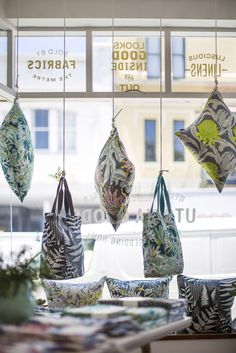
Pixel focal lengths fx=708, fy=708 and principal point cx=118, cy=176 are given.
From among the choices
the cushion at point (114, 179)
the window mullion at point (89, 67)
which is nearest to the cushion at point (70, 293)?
the cushion at point (114, 179)

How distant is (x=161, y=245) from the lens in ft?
13.3

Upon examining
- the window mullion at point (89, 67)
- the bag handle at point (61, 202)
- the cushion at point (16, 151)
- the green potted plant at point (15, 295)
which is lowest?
the green potted plant at point (15, 295)

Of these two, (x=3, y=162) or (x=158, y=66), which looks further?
(x=158, y=66)

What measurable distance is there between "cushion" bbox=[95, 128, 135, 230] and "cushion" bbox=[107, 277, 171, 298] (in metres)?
0.49

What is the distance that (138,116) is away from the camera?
4.78m

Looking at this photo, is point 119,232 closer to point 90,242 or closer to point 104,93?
point 90,242

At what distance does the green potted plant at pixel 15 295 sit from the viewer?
232cm

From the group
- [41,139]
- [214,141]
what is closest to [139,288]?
[214,141]

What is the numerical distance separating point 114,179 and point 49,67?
111 cm

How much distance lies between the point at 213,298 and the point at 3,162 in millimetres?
1481

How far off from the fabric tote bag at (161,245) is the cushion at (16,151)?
74cm

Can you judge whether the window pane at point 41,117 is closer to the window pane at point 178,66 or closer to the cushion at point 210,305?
the window pane at point 178,66

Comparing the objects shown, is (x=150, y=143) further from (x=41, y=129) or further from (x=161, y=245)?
(x=161, y=245)

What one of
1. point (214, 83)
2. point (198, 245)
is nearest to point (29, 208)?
point (198, 245)
